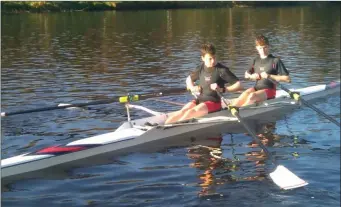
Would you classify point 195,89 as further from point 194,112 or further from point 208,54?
point 208,54

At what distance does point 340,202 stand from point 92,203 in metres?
3.62

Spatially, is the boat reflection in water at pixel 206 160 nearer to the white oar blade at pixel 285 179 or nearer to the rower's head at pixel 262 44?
the white oar blade at pixel 285 179

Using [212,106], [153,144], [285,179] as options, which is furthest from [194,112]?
[285,179]

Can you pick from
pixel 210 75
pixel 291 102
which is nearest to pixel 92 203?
pixel 210 75

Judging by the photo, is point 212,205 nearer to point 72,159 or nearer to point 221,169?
point 221,169

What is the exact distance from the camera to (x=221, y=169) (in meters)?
9.50

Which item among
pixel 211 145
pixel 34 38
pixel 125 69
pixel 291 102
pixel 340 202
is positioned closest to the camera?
pixel 340 202

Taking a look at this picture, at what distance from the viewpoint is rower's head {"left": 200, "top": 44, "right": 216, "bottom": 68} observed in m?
10.8

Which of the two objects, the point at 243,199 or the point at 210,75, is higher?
the point at 210,75

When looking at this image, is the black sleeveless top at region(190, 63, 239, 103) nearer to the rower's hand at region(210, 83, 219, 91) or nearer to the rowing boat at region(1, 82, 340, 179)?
the rower's hand at region(210, 83, 219, 91)

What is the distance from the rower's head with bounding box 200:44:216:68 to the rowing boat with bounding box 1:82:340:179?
1158 millimetres

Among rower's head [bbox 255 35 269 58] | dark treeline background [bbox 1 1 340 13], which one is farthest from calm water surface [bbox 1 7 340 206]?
Result: dark treeline background [bbox 1 1 340 13]

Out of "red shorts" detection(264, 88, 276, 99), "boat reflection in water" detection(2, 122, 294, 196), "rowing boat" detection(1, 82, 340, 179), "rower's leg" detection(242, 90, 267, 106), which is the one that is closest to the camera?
"boat reflection in water" detection(2, 122, 294, 196)

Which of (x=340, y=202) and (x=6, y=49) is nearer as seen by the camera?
(x=340, y=202)
